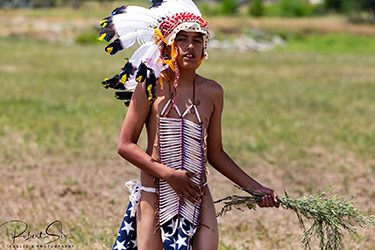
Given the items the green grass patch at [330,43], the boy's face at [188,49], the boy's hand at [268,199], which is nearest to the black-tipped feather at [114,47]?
the boy's face at [188,49]

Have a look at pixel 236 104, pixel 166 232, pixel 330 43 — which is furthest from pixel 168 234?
pixel 330 43

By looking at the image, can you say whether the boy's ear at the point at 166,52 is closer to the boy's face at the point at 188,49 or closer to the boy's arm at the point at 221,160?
the boy's face at the point at 188,49

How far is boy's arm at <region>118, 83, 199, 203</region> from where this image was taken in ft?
8.91

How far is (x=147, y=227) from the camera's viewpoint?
110 inches

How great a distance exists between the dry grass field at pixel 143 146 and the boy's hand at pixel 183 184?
1.79m

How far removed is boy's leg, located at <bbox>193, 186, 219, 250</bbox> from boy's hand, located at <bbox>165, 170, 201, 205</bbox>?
0.11m

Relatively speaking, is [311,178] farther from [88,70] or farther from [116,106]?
[88,70]

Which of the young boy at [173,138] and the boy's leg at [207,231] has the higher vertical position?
the young boy at [173,138]

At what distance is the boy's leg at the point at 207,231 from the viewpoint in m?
2.74

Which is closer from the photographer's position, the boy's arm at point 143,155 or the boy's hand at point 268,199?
the boy's arm at point 143,155

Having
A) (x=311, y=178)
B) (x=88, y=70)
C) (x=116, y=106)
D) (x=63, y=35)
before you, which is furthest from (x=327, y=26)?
(x=311, y=178)

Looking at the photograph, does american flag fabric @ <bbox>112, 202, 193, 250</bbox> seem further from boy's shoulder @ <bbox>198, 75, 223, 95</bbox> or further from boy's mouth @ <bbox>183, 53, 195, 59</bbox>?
boy's mouth @ <bbox>183, 53, 195, 59</bbox>

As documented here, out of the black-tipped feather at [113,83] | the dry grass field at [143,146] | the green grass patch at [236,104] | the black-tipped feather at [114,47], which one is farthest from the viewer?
the green grass patch at [236,104]

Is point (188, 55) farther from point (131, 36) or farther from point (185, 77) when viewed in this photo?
point (131, 36)
